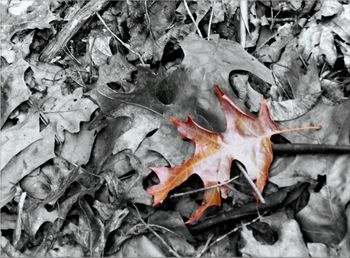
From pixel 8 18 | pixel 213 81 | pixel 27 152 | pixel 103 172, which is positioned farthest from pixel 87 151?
pixel 8 18

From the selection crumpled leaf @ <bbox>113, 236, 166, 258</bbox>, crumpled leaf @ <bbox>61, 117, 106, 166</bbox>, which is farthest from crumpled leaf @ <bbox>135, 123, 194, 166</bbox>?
crumpled leaf @ <bbox>113, 236, 166, 258</bbox>

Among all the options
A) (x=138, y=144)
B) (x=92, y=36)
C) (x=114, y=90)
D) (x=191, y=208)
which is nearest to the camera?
(x=191, y=208)

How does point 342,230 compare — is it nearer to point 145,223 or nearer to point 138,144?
point 145,223

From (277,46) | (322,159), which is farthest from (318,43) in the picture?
(322,159)

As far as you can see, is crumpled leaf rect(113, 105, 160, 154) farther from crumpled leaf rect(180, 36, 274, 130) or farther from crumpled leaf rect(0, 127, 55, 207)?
crumpled leaf rect(0, 127, 55, 207)

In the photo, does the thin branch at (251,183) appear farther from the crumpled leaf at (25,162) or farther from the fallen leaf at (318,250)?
the crumpled leaf at (25,162)

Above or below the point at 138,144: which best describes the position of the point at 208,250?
below

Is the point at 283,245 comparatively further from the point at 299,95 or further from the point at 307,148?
the point at 299,95

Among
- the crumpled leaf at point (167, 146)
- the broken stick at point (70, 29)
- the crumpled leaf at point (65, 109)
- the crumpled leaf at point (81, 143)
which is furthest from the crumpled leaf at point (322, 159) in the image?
the broken stick at point (70, 29)
